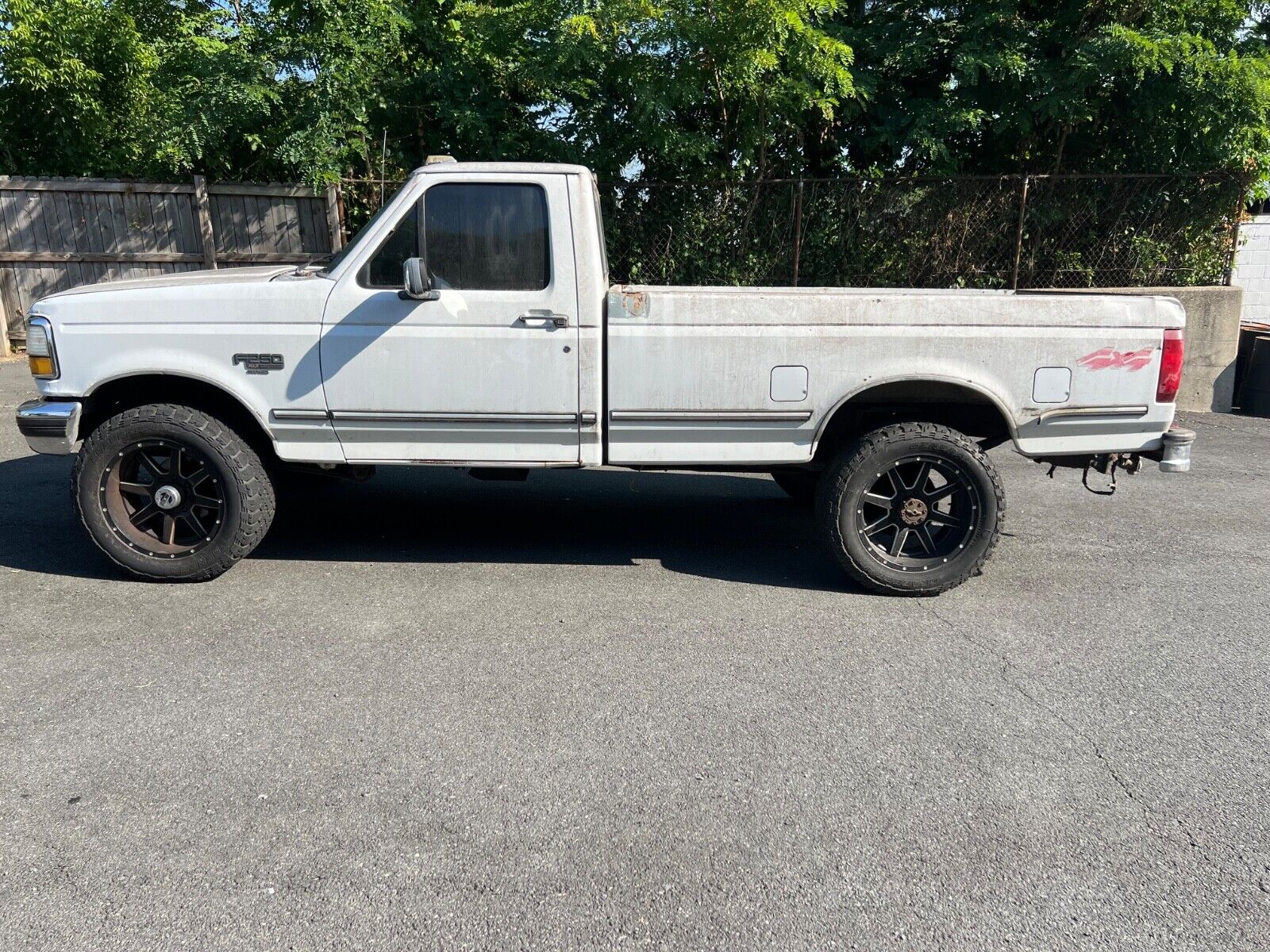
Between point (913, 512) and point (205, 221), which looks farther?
point (205, 221)

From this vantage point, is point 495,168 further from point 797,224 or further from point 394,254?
point 797,224

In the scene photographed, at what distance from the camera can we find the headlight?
4516 mm

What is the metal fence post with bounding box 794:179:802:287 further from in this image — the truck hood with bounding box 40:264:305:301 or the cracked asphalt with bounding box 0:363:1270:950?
the truck hood with bounding box 40:264:305:301

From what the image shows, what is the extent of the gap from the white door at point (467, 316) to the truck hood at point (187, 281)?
57 cm

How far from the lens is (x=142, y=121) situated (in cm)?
1238

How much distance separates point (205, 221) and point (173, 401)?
A: 731 cm

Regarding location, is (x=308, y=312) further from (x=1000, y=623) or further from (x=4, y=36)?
(x=4, y=36)

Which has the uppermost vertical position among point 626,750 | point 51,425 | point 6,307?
point 6,307

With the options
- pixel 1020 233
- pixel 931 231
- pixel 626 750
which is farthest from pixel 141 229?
pixel 626 750

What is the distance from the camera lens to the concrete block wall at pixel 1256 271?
12578mm

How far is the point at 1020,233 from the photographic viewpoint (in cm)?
1011

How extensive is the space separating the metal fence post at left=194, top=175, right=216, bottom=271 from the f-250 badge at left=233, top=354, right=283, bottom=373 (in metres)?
7.53

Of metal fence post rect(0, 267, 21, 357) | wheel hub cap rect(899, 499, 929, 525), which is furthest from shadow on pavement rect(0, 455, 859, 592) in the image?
metal fence post rect(0, 267, 21, 357)

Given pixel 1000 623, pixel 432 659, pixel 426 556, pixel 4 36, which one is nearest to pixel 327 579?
pixel 426 556
